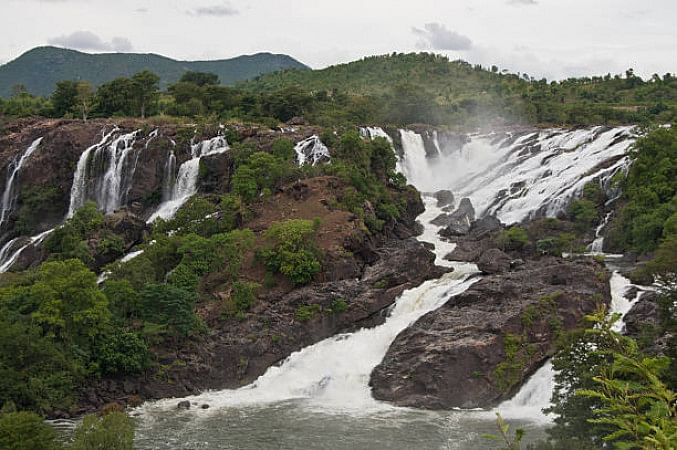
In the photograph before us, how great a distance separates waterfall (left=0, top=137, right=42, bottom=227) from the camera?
157ft

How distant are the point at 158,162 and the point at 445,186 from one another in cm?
2214

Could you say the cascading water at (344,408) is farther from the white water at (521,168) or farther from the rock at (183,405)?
the white water at (521,168)

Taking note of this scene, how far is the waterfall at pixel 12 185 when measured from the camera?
48.0 m

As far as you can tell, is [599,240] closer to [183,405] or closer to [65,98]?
[183,405]

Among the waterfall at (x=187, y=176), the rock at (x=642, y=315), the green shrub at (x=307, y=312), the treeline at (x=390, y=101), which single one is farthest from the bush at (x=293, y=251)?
the treeline at (x=390, y=101)

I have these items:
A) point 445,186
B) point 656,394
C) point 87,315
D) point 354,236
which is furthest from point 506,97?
point 656,394

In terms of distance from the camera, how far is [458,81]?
10344 cm

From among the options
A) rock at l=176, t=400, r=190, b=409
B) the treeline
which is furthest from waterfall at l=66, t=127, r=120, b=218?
rock at l=176, t=400, r=190, b=409

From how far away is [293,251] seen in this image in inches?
1291

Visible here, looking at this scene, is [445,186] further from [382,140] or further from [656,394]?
[656,394]

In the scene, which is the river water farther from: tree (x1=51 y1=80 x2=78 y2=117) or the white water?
tree (x1=51 y1=80 x2=78 y2=117)

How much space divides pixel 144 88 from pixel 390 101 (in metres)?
25.2

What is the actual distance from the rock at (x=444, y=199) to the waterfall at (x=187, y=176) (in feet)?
49.1

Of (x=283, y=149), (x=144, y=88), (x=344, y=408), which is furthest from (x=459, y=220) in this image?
(x=144, y=88)
